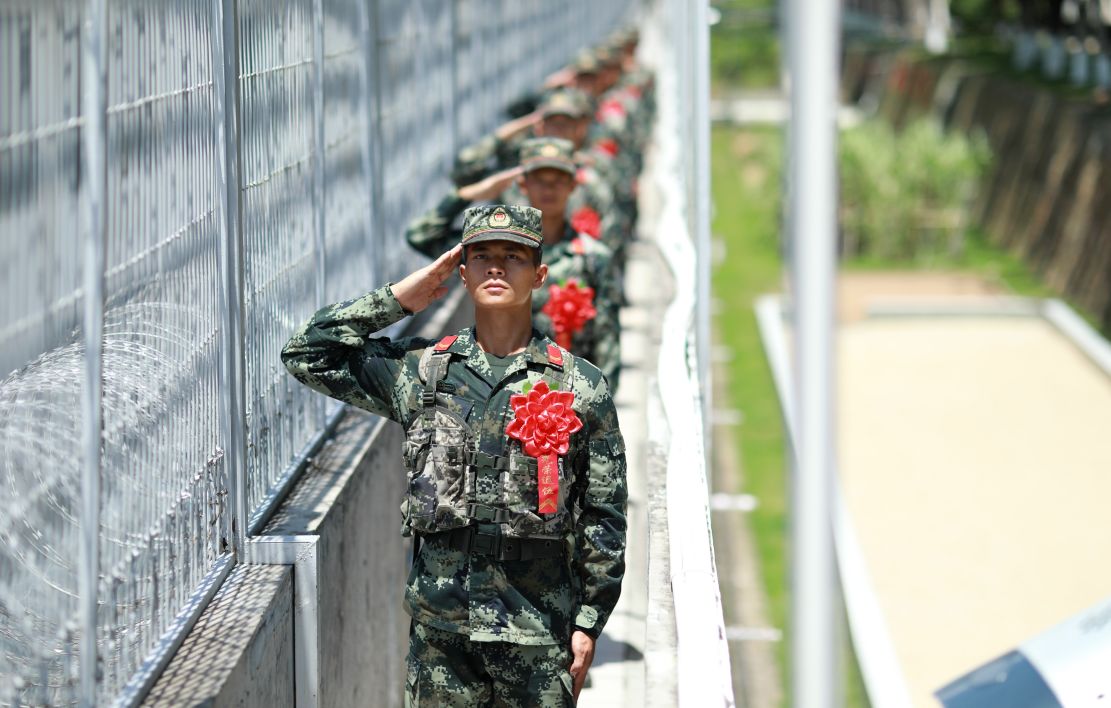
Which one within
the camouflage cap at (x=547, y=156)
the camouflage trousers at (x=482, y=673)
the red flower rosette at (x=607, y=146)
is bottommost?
the camouflage trousers at (x=482, y=673)

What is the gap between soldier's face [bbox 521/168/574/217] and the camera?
731 cm

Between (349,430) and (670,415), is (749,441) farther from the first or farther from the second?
(670,415)

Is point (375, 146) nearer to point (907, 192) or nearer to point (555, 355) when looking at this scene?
point (555, 355)

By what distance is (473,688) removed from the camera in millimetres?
4777

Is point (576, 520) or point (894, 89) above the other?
point (576, 520)

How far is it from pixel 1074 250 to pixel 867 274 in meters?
5.27

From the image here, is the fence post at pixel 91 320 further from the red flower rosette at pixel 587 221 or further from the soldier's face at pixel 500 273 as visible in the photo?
the red flower rosette at pixel 587 221

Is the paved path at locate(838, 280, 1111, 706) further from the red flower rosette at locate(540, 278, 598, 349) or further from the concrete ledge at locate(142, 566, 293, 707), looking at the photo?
the concrete ledge at locate(142, 566, 293, 707)

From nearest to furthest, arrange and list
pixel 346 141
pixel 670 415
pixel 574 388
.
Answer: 1. pixel 574 388
2. pixel 670 415
3. pixel 346 141

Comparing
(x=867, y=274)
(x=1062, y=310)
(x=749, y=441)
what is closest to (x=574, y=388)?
(x=749, y=441)

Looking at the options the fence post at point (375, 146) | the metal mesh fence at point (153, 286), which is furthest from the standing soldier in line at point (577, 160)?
the metal mesh fence at point (153, 286)

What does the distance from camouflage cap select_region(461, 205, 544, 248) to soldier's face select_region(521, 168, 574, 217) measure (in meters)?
2.58

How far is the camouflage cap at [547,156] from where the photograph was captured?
7.34 meters

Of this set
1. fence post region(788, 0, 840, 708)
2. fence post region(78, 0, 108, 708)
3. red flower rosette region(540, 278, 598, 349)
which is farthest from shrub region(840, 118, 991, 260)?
fence post region(788, 0, 840, 708)
